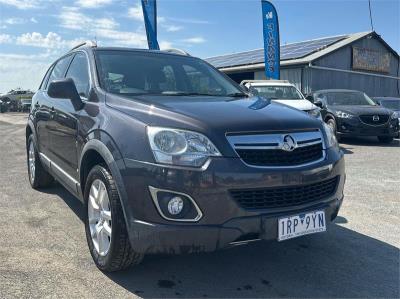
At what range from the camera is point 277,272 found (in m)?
3.44

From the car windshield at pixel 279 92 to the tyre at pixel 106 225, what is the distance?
8448 millimetres

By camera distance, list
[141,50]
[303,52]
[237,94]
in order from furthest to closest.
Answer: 1. [303,52]
2. [141,50]
3. [237,94]

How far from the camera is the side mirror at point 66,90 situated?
3779mm

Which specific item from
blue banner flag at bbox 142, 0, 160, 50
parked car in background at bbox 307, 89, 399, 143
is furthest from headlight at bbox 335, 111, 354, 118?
blue banner flag at bbox 142, 0, 160, 50

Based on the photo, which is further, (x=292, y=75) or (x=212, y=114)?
(x=292, y=75)

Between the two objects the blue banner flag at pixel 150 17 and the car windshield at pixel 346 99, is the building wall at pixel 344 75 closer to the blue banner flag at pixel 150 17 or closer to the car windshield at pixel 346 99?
the blue banner flag at pixel 150 17

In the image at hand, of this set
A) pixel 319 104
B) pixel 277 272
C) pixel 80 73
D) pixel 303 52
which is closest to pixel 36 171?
pixel 80 73

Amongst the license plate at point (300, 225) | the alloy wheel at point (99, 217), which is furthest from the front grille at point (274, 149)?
the alloy wheel at point (99, 217)

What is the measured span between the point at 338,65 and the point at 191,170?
72.0ft

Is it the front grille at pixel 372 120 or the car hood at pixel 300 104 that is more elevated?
the car hood at pixel 300 104

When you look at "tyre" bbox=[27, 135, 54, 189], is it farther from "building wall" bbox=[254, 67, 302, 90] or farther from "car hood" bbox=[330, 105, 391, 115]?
"building wall" bbox=[254, 67, 302, 90]

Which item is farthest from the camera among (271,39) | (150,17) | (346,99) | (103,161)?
(271,39)

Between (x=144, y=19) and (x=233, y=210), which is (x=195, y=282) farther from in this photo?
(x=144, y=19)

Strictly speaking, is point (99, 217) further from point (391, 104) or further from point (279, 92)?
point (391, 104)
